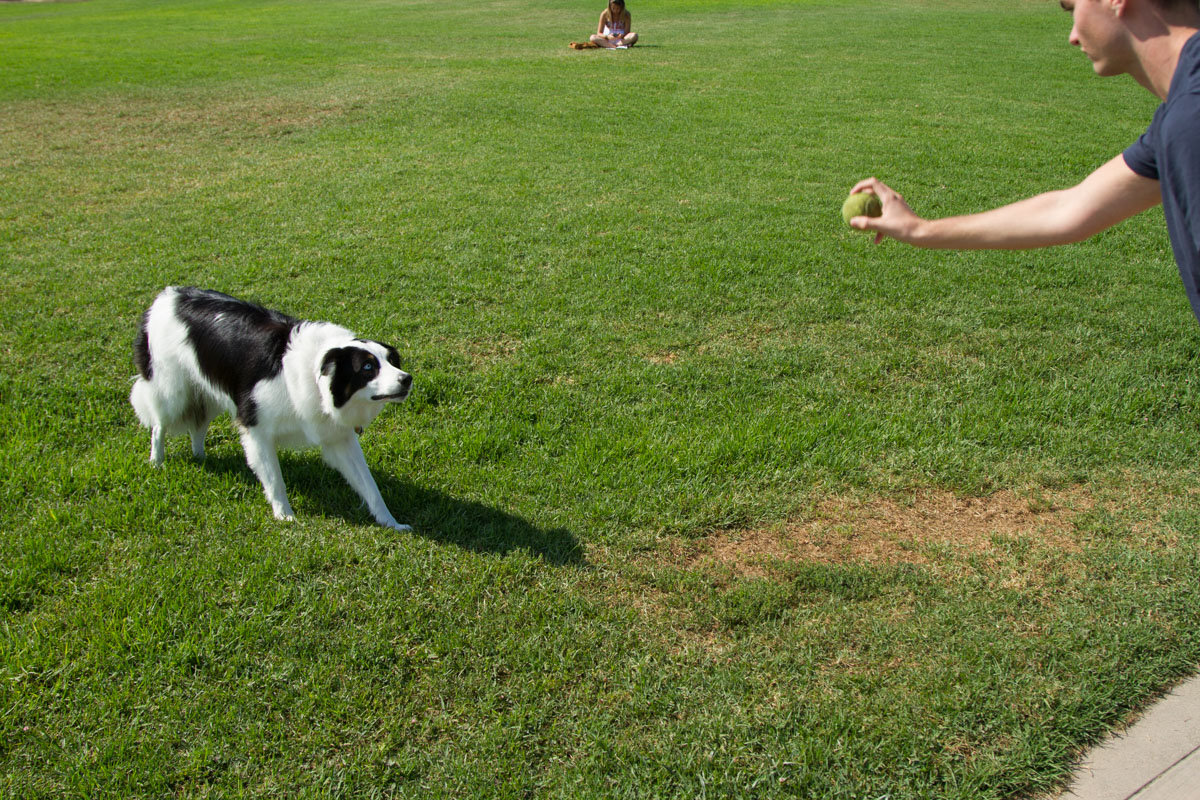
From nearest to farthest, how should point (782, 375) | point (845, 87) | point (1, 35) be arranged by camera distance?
point (782, 375), point (845, 87), point (1, 35)

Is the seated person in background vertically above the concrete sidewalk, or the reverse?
the seated person in background

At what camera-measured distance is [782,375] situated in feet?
17.7

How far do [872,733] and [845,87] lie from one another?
14.1 meters

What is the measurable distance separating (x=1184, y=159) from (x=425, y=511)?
128 inches

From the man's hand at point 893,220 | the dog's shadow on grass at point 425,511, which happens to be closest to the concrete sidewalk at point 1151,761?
the man's hand at point 893,220

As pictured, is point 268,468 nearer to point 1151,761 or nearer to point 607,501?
point 607,501

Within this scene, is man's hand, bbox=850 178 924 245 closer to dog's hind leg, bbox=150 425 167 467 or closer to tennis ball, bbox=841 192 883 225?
tennis ball, bbox=841 192 883 225

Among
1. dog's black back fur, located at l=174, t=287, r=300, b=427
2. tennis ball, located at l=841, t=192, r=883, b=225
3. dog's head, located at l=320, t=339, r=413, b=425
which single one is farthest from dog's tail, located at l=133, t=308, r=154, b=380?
tennis ball, located at l=841, t=192, r=883, b=225

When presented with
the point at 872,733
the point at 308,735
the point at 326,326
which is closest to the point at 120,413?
the point at 326,326

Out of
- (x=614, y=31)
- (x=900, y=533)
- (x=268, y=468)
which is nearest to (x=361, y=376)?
(x=268, y=468)

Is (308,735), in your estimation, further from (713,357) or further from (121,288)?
(121,288)

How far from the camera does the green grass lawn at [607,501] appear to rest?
288cm

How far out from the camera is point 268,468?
158 inches

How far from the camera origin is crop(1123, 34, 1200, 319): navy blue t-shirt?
78.5 inches
